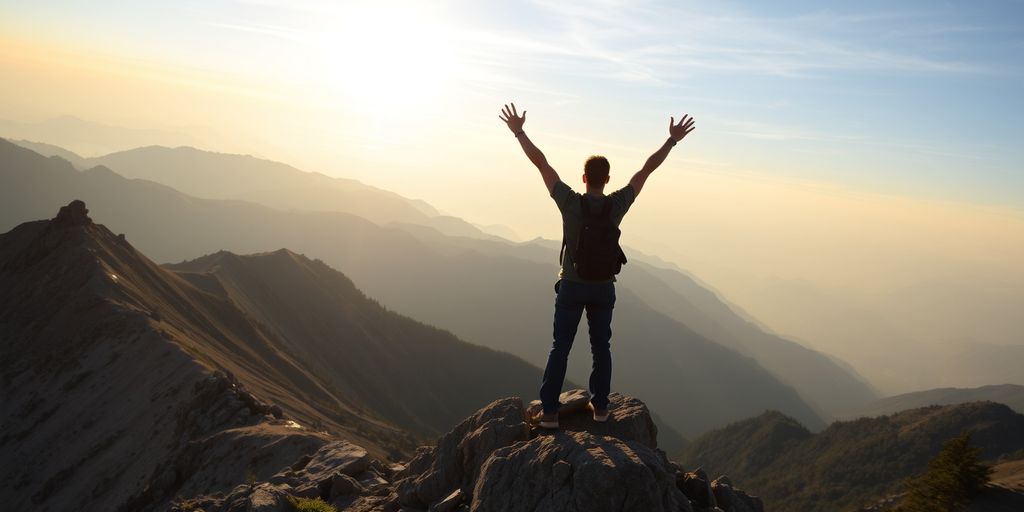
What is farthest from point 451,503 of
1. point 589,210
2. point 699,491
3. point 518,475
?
point 589,210

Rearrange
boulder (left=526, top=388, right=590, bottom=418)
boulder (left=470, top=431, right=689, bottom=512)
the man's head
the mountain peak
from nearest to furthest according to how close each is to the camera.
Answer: boulder (left=470, top=431, right=689, bottom=512) < the man's head < boulder (left=526, top=388, right=590, bottom=418) < the mountain peak

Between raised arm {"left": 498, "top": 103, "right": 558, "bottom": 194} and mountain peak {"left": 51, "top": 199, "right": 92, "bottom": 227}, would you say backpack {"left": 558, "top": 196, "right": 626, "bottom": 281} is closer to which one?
raised arm {"left": 498, "top": 103, "right": 558, "bottom": 194}

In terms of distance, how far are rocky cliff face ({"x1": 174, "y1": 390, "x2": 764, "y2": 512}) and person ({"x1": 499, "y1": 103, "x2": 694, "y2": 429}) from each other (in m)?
0.97

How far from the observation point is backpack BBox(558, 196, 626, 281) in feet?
29.1

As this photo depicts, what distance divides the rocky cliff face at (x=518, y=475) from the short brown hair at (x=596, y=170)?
3.86 meters

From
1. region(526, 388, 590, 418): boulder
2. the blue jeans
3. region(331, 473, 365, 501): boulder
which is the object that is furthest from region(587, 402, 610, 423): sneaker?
region(331, 473, 365, 501): boulder

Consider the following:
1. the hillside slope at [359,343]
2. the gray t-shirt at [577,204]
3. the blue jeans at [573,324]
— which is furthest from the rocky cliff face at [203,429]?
the hillside slope at [359,343]

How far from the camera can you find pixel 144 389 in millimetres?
34062

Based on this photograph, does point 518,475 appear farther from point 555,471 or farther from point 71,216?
point 71,216

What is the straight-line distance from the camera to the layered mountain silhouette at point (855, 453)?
284 feet

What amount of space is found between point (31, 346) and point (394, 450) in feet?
87.0

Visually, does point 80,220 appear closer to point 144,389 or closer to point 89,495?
point 144,389

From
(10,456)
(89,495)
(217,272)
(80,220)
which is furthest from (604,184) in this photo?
(217,272)

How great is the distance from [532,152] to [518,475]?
15.7 ft
